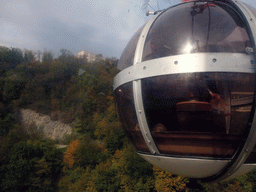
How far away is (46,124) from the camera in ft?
110

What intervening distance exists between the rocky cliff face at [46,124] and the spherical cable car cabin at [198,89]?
3156 centimetres

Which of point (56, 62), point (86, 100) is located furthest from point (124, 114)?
point (56, 62)

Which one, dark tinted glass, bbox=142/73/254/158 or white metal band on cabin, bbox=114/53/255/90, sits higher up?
white metal band on cabin, bbox=114/53/255/90

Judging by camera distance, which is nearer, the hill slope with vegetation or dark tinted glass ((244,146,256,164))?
dark tinted glass ((244,146,256,164))

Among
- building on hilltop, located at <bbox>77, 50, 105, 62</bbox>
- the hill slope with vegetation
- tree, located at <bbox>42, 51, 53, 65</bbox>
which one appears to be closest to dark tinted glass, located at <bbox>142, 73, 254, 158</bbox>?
the hill slope with vegetation

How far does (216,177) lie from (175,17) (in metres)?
1.54

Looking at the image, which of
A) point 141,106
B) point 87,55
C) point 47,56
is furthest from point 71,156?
point 47,56

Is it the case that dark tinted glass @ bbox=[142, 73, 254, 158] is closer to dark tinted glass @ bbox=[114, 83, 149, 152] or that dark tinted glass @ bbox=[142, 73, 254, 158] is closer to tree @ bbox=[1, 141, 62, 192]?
dark tinted glass @ bbox=[114, 83, 149, 152]

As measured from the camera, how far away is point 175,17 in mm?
1881

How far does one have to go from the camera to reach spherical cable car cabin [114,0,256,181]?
152 centimetres

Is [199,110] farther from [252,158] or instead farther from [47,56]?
[47,56]

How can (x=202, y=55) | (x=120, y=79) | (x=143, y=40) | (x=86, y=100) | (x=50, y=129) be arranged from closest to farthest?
(x=202, y=55) → (x=143, y=40) → (x=120, y=79) → (x=86, y=100) → (x=50, y=129)

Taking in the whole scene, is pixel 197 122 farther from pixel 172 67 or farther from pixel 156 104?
pixel 172 67

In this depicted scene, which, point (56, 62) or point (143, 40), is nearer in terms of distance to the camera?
point (143, 40)
